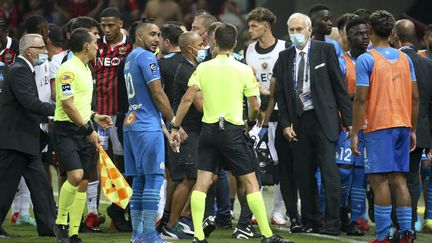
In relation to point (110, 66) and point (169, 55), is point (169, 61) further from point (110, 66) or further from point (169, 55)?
point (110, 66)

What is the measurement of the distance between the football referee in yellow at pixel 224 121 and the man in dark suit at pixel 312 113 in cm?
152

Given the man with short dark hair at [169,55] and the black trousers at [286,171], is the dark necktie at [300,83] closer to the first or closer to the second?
the black trousers at [286,171]

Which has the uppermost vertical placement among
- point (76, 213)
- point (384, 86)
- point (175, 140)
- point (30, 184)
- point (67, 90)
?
point (384, 86)

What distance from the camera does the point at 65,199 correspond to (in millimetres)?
11336

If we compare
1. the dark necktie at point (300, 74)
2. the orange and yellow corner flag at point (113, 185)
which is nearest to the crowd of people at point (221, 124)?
the dark necktie at point (300, 74)

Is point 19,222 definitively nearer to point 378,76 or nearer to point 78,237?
point 78,237

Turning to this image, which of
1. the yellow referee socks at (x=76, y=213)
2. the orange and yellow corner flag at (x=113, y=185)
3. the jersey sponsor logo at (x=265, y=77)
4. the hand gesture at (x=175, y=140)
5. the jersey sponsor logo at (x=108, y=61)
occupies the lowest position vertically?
the yellow referee socks at (x=76, y=213)

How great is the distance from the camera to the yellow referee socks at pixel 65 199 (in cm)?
1130

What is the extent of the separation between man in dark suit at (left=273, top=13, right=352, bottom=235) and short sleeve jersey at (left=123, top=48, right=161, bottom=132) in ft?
6.20

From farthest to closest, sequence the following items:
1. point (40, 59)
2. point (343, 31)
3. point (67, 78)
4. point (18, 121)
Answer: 1. point (343, 31)
2. point (40, 59)
3. point (18, 121)
4. point (67, 78)

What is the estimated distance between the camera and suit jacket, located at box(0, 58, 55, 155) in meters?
11.9

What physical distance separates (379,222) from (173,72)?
9.55ft

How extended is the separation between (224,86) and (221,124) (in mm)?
351

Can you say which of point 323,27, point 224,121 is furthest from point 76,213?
point 323,27
